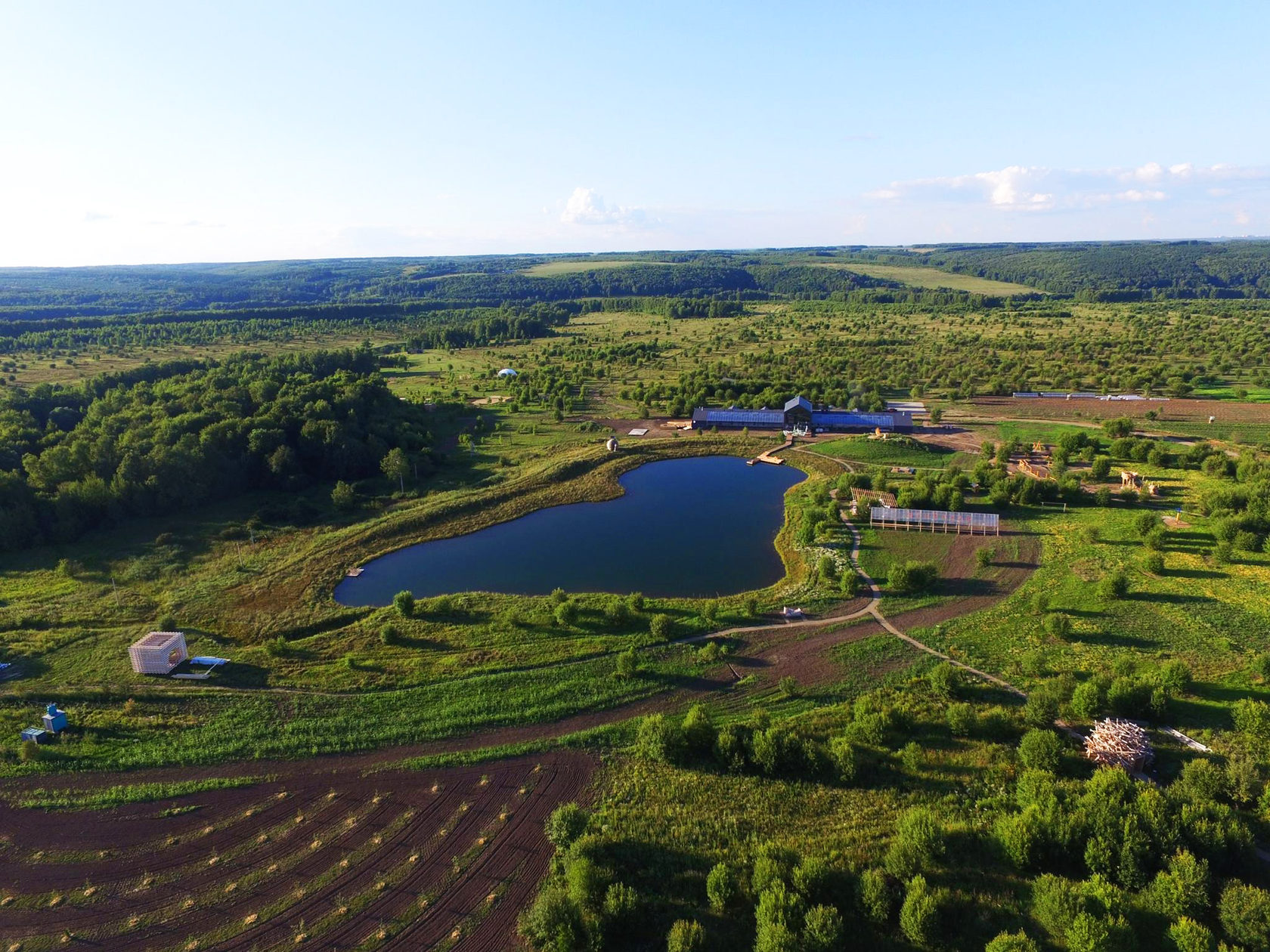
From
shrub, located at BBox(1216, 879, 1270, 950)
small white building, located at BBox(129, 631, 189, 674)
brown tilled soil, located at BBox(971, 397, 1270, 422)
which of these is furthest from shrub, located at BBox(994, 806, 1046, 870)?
brown tilled soil, located at BBox(971, 397, 1270, 422)

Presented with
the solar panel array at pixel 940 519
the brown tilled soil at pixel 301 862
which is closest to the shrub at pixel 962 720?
the brown tilled soil at pixel 301 862

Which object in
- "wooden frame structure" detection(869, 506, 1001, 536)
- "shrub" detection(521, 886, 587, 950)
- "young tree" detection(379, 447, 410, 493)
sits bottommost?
"shrub" detection(521, 886, 587, 950)

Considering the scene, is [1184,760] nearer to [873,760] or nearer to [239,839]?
[873,760]

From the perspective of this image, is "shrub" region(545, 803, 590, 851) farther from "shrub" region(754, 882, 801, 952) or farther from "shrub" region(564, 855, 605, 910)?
"shrub" region(754, 882, 801, 952)

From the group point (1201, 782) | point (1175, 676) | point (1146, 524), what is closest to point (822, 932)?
point (1201, 782)

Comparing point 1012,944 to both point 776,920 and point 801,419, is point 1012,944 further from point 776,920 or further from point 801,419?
point 801,419

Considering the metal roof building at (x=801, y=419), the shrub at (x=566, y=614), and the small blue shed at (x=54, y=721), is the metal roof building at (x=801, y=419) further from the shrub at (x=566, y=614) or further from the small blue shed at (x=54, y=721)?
the small blue shed at (x=54, y=721)
